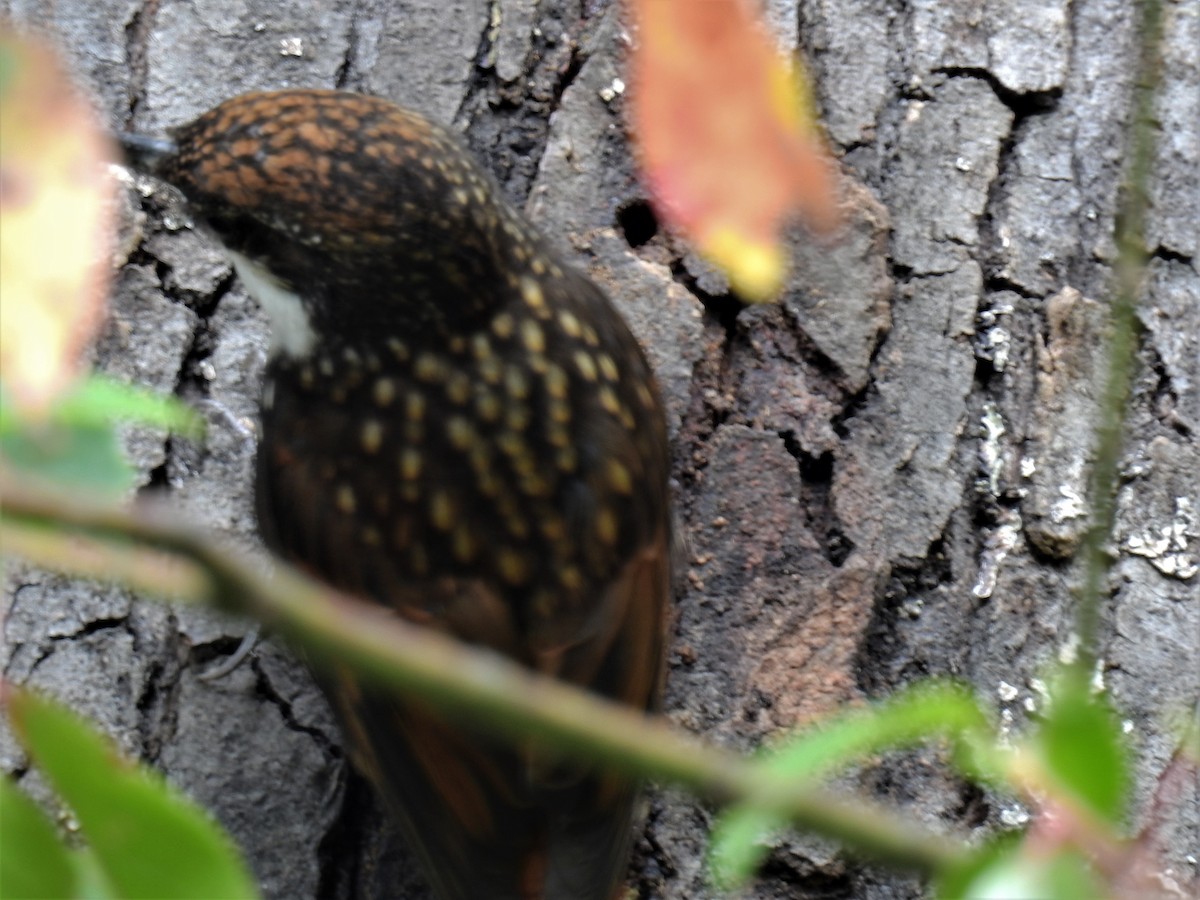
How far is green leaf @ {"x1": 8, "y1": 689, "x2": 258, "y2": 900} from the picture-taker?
110cm

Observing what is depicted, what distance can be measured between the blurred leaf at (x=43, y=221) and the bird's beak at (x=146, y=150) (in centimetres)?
167

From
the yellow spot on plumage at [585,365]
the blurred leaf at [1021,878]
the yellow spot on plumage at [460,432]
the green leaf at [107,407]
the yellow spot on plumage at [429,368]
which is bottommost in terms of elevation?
the yellow spot on plumage at [460,432]

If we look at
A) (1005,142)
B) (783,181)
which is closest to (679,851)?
(1005,142)

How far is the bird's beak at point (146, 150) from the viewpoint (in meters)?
2.58

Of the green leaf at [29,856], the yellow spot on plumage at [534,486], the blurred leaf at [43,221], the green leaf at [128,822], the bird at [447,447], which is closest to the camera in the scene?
the blurred leaf at [43,221]

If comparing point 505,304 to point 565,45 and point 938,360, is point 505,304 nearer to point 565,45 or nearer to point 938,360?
point 565,45

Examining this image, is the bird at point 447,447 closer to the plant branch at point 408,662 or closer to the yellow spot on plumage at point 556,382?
the yellow spot on plumage at point 556,382

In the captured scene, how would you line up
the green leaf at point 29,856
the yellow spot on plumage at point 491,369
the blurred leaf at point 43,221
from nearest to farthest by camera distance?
the blurred leaf at point 43,221
the green leaf at point 29,856
the yellow spot on plumage at point 491,369

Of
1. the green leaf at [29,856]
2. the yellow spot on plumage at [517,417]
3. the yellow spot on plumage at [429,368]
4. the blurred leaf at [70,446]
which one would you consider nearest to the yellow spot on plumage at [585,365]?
the yellow spot on plumage at [517,417]

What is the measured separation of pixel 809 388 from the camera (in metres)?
2.80

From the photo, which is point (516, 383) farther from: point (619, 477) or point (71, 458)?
point (71, 458)

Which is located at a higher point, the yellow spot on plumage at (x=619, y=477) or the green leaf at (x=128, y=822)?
the green leaf at (x=128, y=822)

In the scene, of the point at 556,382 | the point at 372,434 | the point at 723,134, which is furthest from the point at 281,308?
the point at 723,134

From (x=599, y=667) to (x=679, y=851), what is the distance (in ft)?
1.29
